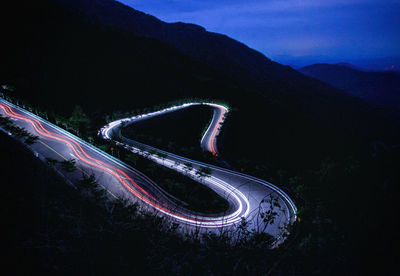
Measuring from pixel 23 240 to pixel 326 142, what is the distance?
97319 millimetres

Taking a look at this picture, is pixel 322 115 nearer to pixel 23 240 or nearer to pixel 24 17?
pixel 23 240

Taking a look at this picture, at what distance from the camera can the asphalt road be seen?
17.4 m

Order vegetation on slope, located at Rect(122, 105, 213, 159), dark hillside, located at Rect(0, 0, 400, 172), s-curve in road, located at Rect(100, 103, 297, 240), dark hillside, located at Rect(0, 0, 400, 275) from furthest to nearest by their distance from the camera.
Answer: dark hillside, located at Rect(0, 0, 400, 172), vegetation on slope, located at Rect(122, 105, 213, 159), s-curve in road, located at Rect(100, 103, 297, 240), dark hillside, located at Rect(0, 0, 400, 275)

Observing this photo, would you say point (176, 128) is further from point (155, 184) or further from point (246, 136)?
point (155, 184)

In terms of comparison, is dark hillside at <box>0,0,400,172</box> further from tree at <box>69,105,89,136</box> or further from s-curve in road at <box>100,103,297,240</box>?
s-curve in road at <box>100,103,297,240</box>

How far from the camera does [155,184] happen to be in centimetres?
2158

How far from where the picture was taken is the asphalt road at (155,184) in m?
17.4

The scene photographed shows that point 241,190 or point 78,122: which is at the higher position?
point 78,122

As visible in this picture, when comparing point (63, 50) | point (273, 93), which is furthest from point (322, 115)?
point (63, 50)

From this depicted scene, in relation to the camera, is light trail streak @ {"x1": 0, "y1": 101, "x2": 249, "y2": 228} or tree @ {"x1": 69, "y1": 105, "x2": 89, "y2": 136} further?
tree @ {"x1": 69, "y1": 105, "x2": 89, "y2": 136}

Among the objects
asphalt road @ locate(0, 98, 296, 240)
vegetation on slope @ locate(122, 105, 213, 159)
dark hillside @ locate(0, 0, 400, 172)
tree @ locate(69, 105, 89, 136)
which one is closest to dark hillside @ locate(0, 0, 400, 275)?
dark hillside @ locate(0, 0, 400, 172)

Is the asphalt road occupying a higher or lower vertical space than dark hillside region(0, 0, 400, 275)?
lower

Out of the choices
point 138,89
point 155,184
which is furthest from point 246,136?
point 138,89

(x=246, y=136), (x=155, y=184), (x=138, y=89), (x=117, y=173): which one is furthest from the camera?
(x=138, y=89)
